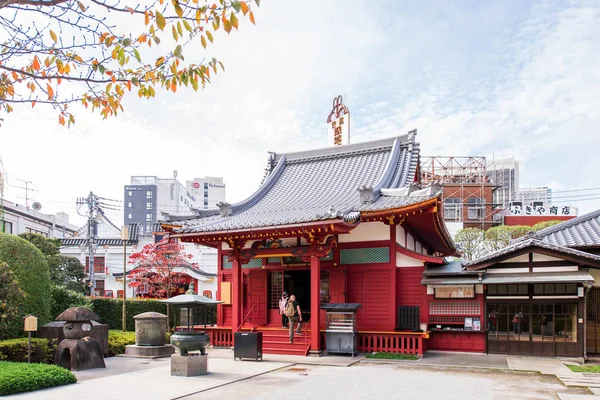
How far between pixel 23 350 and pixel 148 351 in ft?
13.4

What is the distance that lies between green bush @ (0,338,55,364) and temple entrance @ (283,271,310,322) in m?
8.49

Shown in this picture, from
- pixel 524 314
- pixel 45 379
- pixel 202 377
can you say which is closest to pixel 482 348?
pixel 524 314

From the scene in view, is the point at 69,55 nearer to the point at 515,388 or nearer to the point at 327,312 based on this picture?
the point at 515,388

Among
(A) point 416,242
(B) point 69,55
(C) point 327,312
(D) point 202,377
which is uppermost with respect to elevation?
(B) point 69,55

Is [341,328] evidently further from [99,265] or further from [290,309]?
[99,265]

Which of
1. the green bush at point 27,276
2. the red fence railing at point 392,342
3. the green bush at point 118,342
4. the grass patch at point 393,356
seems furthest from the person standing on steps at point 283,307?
the green bush at point 27,276

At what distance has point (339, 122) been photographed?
90.5 ft

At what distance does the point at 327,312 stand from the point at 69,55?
12.7 metres

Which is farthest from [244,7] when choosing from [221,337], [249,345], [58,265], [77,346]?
[58,265]

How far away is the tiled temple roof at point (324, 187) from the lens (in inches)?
731

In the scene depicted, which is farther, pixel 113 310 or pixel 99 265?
pixel 99 265

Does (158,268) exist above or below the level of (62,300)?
above

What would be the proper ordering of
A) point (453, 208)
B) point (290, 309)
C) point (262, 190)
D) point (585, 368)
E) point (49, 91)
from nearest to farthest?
point (49, 91) → point (585, 368) → point (290, 309) → point (262, 190) → point (453, 208)

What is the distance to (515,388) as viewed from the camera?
12.0m
